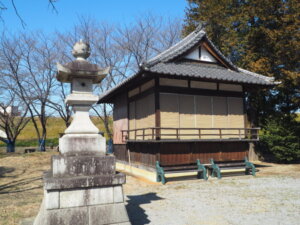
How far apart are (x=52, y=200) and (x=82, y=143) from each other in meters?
1.23

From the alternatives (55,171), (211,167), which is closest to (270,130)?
(211,167)

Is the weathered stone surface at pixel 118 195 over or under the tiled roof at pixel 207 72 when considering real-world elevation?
under

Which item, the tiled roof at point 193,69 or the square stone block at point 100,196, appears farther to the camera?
the tiled roof at point 193,69

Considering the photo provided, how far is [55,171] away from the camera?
186 inches

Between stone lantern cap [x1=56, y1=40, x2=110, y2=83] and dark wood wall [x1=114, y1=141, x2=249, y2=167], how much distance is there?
6446 millimetres

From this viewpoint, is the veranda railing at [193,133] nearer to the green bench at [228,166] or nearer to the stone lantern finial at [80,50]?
the green bench at [228,166]

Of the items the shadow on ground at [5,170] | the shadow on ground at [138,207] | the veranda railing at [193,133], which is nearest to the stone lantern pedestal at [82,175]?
the shadow on ground at [138,207]

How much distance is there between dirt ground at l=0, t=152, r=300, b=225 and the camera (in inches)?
233

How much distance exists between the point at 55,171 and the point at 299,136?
17.8 metres

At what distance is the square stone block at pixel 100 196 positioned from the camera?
15.6 feet

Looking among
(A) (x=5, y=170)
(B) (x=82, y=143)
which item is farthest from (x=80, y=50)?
(A) (x=5, y=170)

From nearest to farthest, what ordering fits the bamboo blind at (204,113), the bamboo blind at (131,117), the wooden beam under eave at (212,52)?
1. the bamboo blind at (204,113)
2. the wooden beam under eave at (212,52)
3. the bamboo blind at (131,117)

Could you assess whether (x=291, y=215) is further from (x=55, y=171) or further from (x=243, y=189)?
(x=55, y=171)

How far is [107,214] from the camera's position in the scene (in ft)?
15.7
